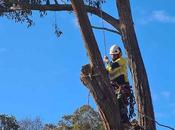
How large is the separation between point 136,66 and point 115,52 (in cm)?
80

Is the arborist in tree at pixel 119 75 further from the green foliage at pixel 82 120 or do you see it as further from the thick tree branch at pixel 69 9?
the green foliage at pixel 82 120

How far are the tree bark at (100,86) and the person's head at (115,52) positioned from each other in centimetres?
109

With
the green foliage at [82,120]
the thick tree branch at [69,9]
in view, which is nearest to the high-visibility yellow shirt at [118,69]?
the thick tree branch at [69,9]

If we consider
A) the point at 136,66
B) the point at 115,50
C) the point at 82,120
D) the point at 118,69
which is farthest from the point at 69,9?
the point at 82,120

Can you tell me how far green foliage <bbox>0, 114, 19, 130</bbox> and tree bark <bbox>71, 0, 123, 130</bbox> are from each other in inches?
1001

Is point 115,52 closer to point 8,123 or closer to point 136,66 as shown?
point 136,66

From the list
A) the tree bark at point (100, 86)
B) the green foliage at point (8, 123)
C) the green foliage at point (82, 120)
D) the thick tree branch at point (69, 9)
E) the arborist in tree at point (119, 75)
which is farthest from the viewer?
the green foliage at point (8, 123)

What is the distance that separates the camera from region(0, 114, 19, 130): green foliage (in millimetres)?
33469

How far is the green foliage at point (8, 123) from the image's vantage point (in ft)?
110

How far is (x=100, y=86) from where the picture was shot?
27.2 ft

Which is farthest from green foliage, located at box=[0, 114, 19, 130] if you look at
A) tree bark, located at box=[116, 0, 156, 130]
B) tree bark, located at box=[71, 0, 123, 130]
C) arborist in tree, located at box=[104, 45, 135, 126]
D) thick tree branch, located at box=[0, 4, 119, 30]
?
tree bark, located at box=[71, 0, 123, 130]

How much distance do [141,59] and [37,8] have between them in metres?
2.84

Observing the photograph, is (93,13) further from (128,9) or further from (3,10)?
(3,10)

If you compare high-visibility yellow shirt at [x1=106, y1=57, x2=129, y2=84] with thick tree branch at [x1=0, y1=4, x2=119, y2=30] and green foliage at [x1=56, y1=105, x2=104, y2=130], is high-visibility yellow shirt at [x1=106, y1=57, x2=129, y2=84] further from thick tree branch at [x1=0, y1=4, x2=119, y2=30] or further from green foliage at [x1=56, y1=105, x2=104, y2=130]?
green foliage at [x1=56, y1=105, x2=104, y2=130]
